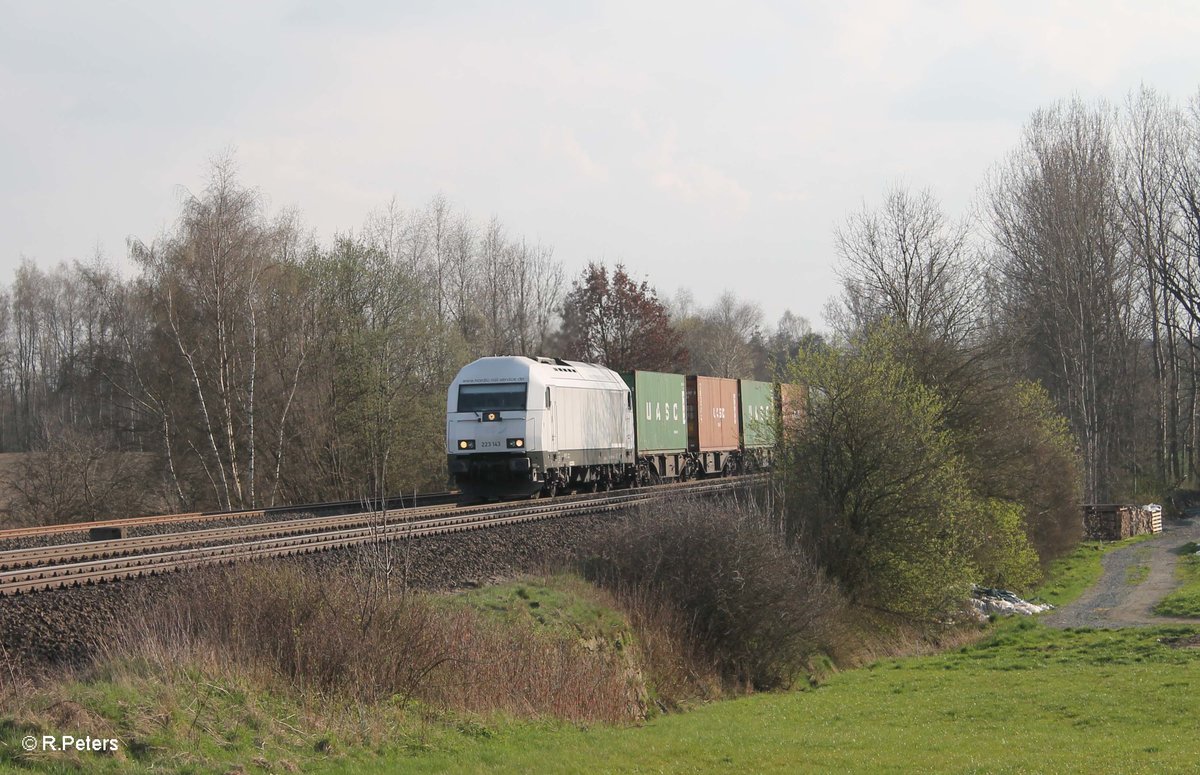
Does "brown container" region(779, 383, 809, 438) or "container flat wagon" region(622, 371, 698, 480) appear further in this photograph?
"container flat wagon" region(622, 371, 698, 480)

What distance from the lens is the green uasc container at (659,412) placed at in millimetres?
31625

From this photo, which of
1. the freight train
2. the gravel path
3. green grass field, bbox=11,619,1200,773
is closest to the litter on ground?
the gravel path

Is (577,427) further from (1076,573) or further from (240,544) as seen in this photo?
(1076,573)

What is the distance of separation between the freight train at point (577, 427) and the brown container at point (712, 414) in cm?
5

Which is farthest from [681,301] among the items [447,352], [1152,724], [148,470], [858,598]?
[1152,724]

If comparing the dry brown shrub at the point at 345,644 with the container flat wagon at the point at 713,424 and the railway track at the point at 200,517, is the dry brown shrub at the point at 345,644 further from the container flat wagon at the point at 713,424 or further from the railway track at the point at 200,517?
the container flat wagon at the point at 713,424

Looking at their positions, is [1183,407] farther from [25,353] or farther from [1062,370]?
[25,353]

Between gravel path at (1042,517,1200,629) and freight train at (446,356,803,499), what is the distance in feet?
25.5

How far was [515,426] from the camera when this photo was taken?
81.4 ft

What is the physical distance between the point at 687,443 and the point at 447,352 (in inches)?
411

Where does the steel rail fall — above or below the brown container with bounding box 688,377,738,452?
below

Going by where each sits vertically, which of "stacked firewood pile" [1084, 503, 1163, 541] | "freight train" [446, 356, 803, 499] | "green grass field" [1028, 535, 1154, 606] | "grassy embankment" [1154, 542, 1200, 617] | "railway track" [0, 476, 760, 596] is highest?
"freight train" [446, 356, 803, 499]

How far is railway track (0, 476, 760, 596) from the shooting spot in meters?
13.1

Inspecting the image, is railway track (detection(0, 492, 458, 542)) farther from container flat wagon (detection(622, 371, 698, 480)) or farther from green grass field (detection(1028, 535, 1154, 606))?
green grass field (detection(1028, 535, 1154, 606))
